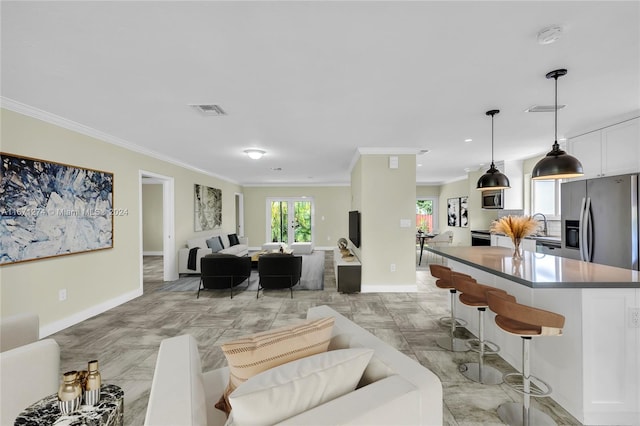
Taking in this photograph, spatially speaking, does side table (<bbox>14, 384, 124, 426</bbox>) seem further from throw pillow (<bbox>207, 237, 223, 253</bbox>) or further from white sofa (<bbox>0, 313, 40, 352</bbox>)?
throw pillow (<bbox>207, 237, 223, 253</bbox>)

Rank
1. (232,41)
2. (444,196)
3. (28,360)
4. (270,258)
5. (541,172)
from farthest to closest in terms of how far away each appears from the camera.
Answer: (444,196)
(270,258)
(541,172)
(232,41)
(28,360)

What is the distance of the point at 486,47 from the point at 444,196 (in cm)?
887

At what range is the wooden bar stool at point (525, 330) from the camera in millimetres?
1657

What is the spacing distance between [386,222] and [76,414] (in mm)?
4409

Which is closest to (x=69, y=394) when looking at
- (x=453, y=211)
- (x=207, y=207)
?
(x=207, y=207)

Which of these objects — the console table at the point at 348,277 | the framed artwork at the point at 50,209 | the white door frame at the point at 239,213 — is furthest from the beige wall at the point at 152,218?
the console table at the point at 348,277

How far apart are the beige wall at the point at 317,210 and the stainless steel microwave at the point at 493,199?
4.53 metres

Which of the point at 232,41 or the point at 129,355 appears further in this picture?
the point at 129,355

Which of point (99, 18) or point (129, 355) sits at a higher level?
point (99, 18)

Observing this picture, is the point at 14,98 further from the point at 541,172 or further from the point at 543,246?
the point at 543,246

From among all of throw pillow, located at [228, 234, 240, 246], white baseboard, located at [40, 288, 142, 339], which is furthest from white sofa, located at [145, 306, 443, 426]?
throw pillow, located at [228, 234, 240, 246]

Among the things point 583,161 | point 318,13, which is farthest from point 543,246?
point 318,13

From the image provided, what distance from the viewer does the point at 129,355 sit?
2.76 metres

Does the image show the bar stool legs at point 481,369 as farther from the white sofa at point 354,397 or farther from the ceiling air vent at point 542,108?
the ceiling air vent at point 542,108
